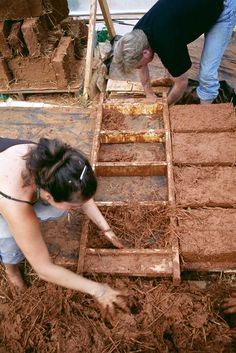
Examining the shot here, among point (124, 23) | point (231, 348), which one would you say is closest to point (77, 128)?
point (231, 348)

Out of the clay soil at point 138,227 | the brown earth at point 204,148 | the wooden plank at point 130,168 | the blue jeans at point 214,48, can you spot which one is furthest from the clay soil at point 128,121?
the clay soil at point 138,227

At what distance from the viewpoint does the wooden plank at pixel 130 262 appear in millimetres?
2549

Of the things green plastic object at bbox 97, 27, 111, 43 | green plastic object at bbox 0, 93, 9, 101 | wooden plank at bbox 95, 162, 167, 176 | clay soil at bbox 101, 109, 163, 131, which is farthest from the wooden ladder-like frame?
green plastic object at bbox 97, 27, 111, 43

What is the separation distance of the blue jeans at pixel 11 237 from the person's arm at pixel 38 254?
0.33 m

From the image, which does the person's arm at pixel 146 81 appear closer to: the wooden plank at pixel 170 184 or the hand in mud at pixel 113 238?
the wooden plank at pixel 170 184

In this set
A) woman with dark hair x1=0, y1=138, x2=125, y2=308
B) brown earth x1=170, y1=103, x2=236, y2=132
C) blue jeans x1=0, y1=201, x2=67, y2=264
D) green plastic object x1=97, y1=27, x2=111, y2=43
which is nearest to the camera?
woman with dark hair x1=0, y1=138, x2=125, y2=308

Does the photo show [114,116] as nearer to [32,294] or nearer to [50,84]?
[50,84]

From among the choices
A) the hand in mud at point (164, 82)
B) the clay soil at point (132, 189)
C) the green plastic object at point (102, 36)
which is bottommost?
the clay soil at point (132, 189)

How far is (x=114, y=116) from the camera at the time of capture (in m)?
3.88

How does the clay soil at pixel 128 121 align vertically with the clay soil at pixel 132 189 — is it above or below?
above

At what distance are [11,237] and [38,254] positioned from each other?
0.42 meters

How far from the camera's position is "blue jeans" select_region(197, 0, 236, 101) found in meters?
3.57

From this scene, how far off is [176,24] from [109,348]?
319 cm

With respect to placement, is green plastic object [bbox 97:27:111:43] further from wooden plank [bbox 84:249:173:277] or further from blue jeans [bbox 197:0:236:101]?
wooden plank [bbox 84:249:173:277]
